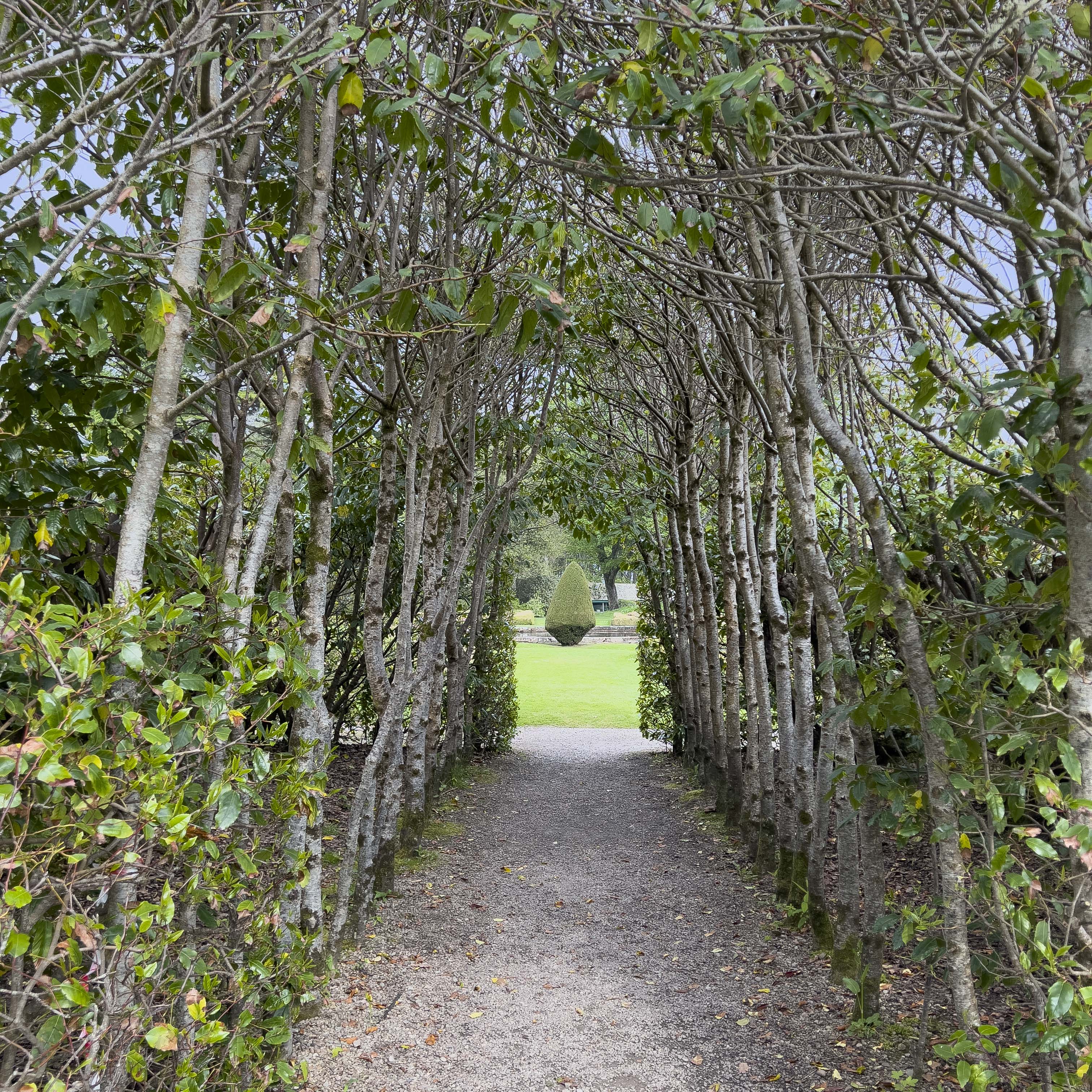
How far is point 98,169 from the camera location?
325 centimetres

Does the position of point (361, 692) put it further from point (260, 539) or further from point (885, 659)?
point (260, 539)

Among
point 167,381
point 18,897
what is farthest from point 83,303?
point 18,897

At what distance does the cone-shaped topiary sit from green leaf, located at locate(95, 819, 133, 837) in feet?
102

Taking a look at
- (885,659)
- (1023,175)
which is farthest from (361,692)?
(1023,175)

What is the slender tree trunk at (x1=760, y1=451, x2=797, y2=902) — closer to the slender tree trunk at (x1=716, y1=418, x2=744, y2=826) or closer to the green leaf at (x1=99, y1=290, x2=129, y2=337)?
the slender tree trunk at (x1=716, y1=418, x2=744, y2=826)

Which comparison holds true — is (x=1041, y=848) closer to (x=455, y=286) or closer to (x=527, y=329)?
(x=527, y=329)

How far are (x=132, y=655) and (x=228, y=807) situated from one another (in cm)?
51

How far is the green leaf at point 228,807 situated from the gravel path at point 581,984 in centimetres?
196

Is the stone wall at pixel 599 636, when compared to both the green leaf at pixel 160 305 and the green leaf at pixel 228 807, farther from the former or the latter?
the green leaf at pixel 160 305

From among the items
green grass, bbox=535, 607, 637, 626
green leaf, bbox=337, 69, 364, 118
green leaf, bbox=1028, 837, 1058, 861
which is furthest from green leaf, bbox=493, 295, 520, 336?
green grass, bbox=535, 607, 637, 626

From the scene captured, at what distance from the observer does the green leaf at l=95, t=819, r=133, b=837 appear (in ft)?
5.41

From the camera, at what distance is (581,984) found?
14.5ft

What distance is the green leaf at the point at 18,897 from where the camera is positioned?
1.51 metres

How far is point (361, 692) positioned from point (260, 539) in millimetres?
6918
